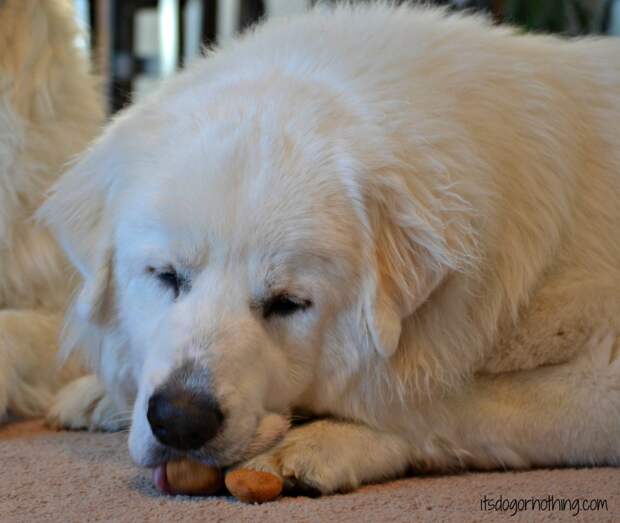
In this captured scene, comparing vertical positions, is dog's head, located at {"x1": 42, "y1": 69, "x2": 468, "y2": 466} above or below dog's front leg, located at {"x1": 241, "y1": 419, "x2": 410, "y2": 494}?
above

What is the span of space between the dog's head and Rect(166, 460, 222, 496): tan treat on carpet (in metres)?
0.04

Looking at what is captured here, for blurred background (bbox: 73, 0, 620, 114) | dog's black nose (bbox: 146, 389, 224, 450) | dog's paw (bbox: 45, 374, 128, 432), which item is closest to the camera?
dog's black nose (bbox: 146, 389, 224, 450)

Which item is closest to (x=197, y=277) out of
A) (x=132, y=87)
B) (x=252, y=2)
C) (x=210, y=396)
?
(x=210, y=396)

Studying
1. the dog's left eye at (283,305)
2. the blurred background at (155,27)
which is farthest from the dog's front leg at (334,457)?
the blurred background at (155,27)

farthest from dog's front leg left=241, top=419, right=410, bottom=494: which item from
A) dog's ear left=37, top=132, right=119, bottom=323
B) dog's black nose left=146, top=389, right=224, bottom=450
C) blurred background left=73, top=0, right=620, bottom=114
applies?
blurred background left=73, top=0, right=620, bottom=114

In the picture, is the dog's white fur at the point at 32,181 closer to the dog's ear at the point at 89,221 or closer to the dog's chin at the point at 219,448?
the dog's ear at the point at 89,221

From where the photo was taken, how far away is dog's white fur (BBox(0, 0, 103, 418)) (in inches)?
91.4

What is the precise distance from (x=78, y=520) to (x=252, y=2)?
171 inches

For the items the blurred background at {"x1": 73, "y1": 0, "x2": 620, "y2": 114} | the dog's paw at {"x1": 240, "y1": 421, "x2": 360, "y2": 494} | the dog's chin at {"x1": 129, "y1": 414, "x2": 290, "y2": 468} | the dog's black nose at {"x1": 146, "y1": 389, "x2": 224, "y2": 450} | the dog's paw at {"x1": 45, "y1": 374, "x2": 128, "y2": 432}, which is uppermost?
the dog's black nose at {"x1": 146, "y1": 389, "x2": 224, "y2": 450}

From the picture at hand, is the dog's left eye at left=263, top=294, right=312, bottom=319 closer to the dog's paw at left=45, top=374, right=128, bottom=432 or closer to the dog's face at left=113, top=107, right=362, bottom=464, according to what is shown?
the dog's face at left=113, top=107, right=362, bottom=464

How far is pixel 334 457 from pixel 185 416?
0.31 metres

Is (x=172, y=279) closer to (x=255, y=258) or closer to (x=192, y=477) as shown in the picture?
(x=255, y=258)

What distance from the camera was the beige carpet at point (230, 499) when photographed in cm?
159

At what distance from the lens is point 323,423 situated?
1.83 m
